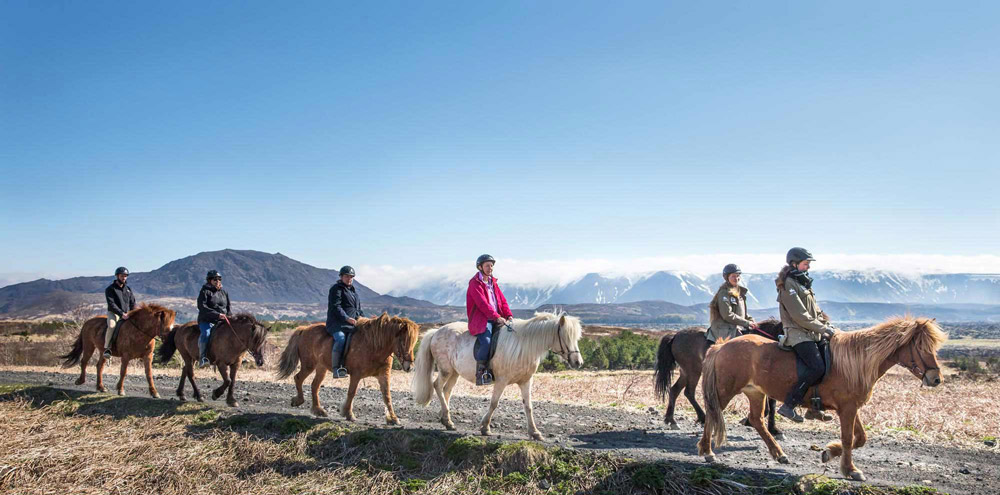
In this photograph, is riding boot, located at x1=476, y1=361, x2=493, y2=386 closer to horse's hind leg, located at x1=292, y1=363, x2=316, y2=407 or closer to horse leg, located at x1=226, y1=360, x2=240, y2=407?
horse's hind leg, located at x1=292, y1=363, x2=316, y2=407

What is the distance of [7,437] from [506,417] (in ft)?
27.4

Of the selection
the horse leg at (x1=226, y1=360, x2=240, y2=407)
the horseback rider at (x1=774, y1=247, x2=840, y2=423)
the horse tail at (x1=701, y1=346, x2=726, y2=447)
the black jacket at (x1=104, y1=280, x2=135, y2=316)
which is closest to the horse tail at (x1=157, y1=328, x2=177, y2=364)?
the black jacket at (x1=104, y1=280, x2=135, y2=316)

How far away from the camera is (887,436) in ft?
33.9

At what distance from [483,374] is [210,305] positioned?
7576 mm

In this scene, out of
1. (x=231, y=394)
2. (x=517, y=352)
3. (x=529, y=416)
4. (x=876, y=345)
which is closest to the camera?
(x=876, y=345)

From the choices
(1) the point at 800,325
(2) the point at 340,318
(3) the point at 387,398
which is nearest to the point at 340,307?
(2) the point at 340,318

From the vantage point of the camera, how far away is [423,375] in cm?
1073

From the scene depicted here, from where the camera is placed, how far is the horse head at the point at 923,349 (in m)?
6.86

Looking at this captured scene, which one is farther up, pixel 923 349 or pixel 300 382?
pixel 923 349

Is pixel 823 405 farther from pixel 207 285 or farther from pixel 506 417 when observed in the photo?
pixel 207 285

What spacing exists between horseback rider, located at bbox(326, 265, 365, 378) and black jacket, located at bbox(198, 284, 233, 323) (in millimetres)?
3662

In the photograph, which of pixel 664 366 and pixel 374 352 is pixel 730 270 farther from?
pixel 374 352

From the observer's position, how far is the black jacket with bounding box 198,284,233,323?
→ 13336mm

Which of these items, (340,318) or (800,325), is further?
(340,318)
